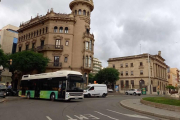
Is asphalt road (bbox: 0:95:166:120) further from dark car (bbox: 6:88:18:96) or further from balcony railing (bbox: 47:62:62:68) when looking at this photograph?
balcony railing (bbox: 47:62:62:68)


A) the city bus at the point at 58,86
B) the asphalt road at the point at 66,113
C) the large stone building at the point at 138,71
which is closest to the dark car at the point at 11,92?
the city bus at the point at 58,86

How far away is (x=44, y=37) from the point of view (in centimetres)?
3747

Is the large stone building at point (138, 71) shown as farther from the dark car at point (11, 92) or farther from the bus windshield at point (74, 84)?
the bus windshield at point (74, 84)

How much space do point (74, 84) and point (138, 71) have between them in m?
47.9

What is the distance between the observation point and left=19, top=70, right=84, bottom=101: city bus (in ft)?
57.4

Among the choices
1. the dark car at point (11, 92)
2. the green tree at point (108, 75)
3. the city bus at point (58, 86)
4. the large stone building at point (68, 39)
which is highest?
the large stone building at point (68, 39)

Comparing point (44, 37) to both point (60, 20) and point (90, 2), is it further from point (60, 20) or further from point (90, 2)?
point (90, 2)

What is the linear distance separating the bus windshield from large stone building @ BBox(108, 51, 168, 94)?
43.8 m

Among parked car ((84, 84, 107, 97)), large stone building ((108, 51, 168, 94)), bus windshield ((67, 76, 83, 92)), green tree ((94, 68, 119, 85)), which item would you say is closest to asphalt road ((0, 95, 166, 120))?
bus windshield ((67, 76, 83, 92))

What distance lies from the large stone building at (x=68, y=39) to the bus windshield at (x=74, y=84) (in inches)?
667

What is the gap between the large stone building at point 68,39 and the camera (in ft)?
118

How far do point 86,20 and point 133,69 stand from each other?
3297 centimetres

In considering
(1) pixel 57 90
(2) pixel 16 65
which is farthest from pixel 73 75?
(2) pixel 16 65

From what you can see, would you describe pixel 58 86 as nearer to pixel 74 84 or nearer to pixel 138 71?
pixel 74 84
